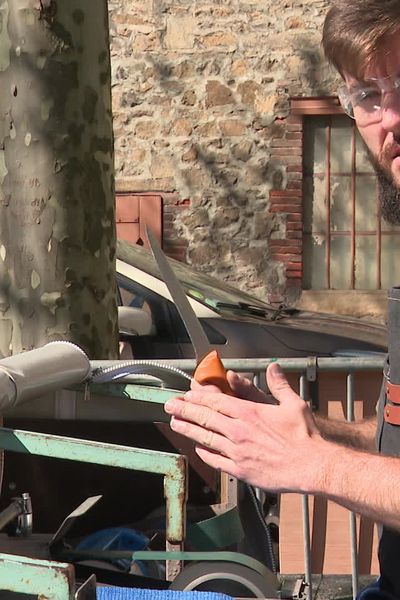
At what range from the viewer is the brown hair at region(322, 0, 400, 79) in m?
1.92

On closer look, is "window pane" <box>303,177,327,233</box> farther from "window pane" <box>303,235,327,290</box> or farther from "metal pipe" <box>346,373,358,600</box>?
"metal pipe" <box>346,373,358,600</box>

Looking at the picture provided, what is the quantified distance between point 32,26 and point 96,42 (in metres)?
0.24

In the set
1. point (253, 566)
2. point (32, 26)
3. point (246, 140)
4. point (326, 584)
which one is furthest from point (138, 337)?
point (246, 140)

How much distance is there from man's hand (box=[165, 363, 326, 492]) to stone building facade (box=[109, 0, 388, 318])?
30.6ft

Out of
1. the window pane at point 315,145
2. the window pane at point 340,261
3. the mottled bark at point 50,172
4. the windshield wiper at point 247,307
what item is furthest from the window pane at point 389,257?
the mottled bark at point 50,172

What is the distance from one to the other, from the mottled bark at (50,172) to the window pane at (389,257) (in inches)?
311

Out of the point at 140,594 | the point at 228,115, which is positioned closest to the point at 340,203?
the point at 228,115

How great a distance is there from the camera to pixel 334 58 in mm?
2111

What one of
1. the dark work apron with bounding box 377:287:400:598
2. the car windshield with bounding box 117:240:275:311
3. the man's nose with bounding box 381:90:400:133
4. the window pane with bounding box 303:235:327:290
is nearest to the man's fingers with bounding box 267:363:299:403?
the dark work apron with bounding box 377:287:400:598

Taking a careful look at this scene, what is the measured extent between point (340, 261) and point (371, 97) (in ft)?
31.0

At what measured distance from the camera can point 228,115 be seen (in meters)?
11.2

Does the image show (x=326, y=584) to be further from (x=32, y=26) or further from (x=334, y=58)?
Answer: (x=334, y=58)

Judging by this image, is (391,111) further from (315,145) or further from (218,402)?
(315,145)

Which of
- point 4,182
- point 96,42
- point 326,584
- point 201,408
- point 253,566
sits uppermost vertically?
point 96,42
